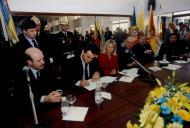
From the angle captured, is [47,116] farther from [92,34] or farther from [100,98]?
[92,34]

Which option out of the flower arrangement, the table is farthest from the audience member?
the flower arrangement

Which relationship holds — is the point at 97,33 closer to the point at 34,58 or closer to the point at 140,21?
the point at 140,21

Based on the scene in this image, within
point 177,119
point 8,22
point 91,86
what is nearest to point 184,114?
point 177,119

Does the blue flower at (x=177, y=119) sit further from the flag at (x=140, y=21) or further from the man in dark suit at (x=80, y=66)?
the flag at (x=140, y=21)

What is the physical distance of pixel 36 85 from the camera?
202 cm

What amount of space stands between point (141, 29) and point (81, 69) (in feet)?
11.9

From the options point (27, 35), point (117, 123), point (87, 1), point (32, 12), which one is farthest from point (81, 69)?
point (87, 1)

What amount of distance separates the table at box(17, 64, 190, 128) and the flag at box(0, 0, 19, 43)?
6.47 ft

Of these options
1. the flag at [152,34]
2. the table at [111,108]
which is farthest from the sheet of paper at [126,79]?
the flag at [152,34]

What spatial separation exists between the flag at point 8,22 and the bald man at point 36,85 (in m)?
1.52

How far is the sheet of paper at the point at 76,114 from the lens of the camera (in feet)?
5.06

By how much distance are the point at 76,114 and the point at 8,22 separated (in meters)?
2.57

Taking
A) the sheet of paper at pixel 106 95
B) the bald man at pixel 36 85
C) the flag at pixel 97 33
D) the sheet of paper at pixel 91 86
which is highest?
the flag at pixel 97 33

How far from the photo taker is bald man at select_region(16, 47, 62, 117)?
5.91 ft
